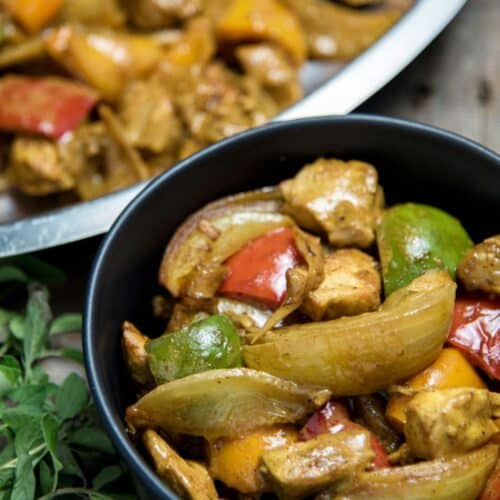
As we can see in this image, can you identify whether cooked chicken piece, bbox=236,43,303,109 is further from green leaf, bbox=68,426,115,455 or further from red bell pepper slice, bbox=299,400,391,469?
red bell pepper slice, bbox=299,400,391,469

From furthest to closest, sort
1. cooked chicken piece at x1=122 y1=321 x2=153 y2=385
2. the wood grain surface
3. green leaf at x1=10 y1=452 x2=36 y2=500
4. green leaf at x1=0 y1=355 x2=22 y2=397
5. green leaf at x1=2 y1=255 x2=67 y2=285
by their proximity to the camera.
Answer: the wood grain surface, green leaf at x1=2 y1=255 x2=67 y2=285, green leaf at x1=0 y1=355 x2=22 y2=397, green leaf at x1=10 y1=452 x2=36 y2=500, cooked chicken piece at x1=122 y1=321 x2=153 y2=385

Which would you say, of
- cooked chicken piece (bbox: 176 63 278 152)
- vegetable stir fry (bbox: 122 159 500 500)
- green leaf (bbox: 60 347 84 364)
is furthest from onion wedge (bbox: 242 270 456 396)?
cooked chicken piece (bbox: 176 63 278 152)

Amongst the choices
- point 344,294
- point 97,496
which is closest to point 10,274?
point 97,496

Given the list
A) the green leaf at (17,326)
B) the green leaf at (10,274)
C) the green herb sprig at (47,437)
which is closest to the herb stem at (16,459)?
the green herb sprig at (47,437)

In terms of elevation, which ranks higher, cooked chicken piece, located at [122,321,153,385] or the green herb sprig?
cooked chicken piece, located at [122,321,153,385]

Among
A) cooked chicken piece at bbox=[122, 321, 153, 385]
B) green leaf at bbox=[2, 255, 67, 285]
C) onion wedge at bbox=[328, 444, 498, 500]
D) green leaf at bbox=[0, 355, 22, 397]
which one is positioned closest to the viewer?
onion wedge at bbox=[328, 444, 498, 500]

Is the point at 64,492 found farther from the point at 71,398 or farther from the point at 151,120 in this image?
the point at 151,120

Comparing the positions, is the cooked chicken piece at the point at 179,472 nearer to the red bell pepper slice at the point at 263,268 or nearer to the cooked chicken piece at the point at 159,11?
the red bell pepper slice at the point at 263,268
